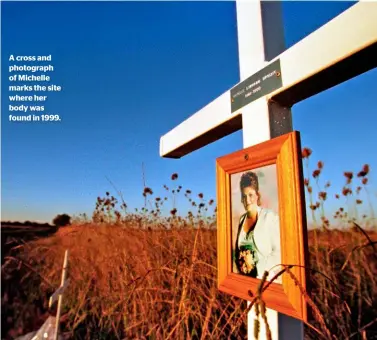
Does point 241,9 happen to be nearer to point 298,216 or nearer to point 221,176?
point 221,176

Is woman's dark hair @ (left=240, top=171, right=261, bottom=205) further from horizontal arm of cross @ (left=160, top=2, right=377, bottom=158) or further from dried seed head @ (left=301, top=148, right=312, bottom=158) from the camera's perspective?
dried seed head @ (left=301, top=148, right=312, bottom=158)

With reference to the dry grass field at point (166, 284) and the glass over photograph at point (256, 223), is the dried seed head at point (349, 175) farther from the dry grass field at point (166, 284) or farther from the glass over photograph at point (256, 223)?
the glass over photograph at point (256, 223)

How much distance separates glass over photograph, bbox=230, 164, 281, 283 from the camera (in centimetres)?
64

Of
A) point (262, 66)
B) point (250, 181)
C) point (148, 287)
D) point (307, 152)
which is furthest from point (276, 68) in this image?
point (148, 287)

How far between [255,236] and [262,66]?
1.54ft

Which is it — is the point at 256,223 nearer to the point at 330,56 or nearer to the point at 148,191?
the point at 330,56

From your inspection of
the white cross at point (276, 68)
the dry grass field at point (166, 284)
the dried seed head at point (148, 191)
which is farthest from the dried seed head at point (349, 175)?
the dried seed head at point (148, 191)

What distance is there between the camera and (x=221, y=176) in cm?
86

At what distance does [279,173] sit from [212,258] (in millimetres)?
911

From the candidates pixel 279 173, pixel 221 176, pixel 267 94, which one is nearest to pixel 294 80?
pixel 267 94

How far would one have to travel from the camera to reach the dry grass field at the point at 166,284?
1.10 metres

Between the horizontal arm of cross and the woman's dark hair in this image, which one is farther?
the woman's dark hair

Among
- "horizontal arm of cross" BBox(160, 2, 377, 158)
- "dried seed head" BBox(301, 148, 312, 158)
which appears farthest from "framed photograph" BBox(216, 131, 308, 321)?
"dried seed head" BBox(301, 148, 312, 158)

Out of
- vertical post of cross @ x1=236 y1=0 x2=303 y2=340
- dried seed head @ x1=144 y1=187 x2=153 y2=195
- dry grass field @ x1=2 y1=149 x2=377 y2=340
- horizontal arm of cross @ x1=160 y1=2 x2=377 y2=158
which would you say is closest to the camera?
horizontal arm of cross @ x1=160 y1=2 x2=377 y2=158
